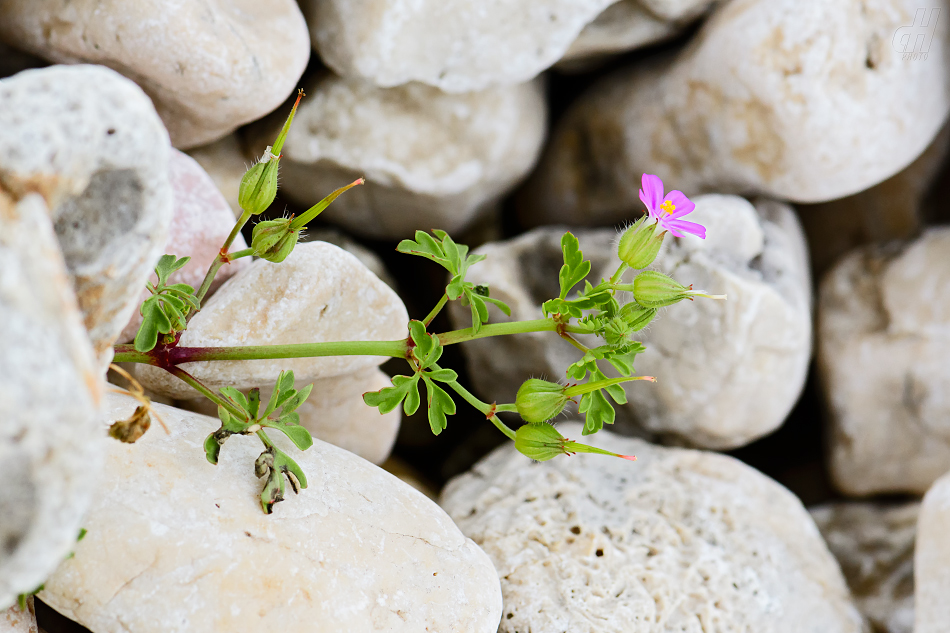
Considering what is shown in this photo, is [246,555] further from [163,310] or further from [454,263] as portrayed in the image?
[454,263]

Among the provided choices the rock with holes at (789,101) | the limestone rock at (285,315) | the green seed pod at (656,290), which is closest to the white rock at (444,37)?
the rock with holes at (789,101)

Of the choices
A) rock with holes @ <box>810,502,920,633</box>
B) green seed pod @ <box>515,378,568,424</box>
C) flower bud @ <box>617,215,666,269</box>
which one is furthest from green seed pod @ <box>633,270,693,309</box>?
rock with holes @ <box>810,502,920,633</box>

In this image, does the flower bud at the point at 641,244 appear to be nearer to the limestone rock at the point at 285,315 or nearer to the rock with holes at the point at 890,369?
the limestone rock at the point at 285,315

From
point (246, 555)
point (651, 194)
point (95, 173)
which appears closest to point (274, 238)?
point (95, 173)

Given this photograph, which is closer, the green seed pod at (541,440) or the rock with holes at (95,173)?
the rock with holes at (95,173)

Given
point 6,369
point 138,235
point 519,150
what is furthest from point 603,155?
point 6,369

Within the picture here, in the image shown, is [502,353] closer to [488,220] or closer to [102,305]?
[488,220]

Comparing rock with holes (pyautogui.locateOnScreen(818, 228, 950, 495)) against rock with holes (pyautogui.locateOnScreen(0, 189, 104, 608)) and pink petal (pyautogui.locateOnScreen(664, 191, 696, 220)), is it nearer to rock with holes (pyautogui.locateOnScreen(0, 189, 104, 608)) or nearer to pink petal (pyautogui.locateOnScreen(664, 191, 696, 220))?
pink petal (pyautogui.locateOnScreen(664, 191, 696, 220))
